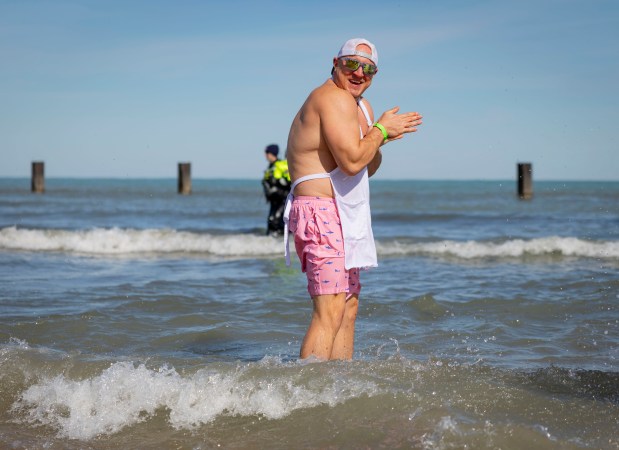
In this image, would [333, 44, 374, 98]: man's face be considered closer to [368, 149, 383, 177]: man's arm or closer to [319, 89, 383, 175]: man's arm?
[319, 89, 383, 175]: man's arm

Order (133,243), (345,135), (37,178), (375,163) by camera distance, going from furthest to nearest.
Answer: (37,178) → (133,243) → (375,163) → (345,135)

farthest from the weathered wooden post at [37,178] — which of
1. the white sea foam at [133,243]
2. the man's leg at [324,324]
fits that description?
the man's leg at [324,324]

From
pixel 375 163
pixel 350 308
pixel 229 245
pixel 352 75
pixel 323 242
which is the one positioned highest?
pixel 352 75

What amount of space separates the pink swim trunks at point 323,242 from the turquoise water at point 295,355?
0.46 m

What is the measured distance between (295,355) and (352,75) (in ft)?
7.14

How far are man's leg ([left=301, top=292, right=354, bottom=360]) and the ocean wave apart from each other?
26.7 ft

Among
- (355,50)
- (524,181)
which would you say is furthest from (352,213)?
(524,181)

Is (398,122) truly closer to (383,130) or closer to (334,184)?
(383,130)

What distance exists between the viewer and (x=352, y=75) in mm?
4238

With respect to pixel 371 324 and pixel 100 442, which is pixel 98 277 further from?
pixel 100 442

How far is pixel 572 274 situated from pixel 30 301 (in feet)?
20.7

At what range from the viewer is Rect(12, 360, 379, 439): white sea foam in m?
4.07

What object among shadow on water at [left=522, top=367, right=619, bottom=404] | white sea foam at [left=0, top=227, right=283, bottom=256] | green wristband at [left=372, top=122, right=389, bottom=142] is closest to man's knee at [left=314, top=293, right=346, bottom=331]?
green wristband at [left=372, top=122, right=389, bottom=142]

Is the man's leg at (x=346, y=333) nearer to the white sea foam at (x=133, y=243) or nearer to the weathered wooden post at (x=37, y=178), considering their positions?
the white sea foam at (x=133, y=243)
